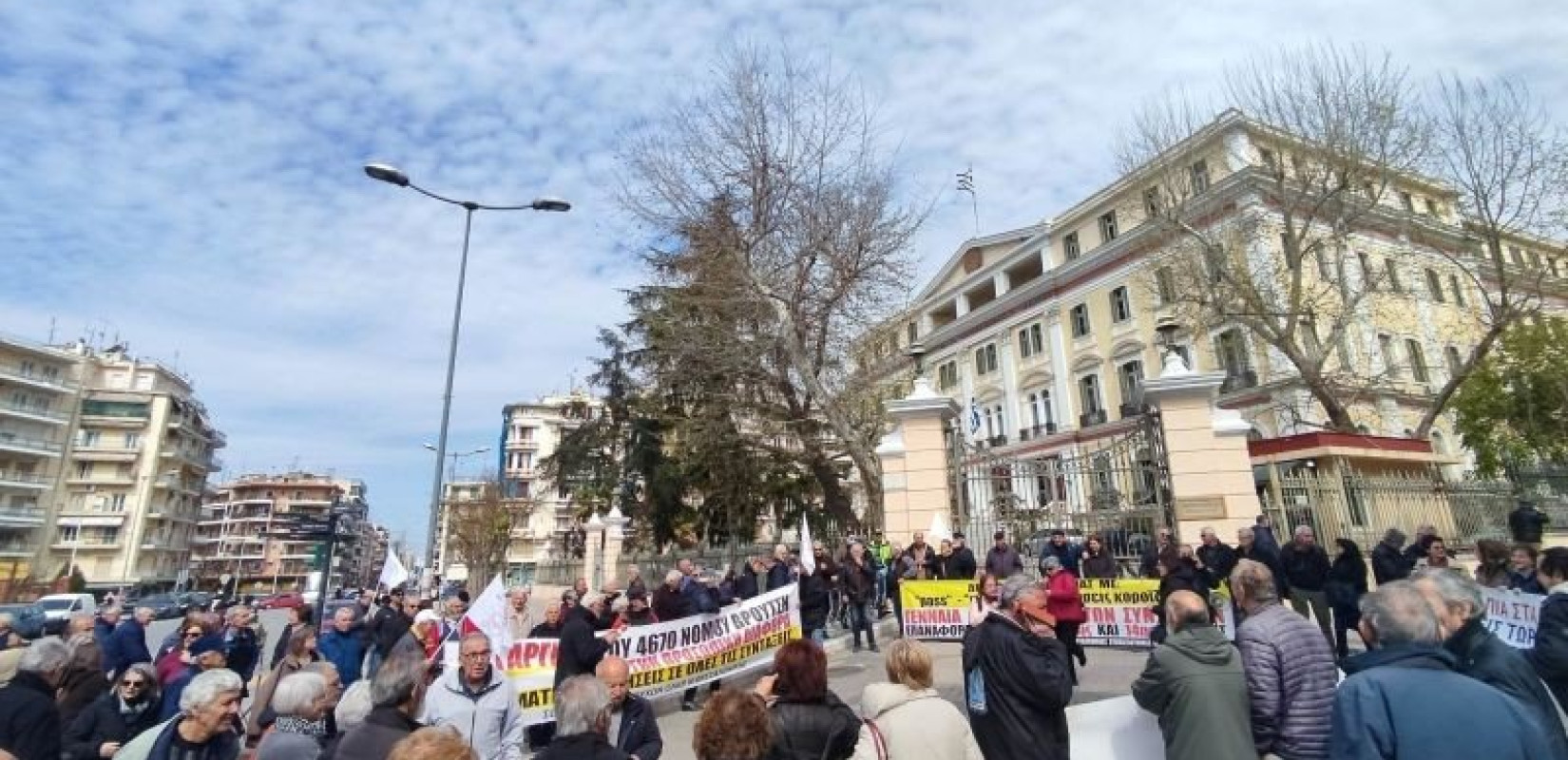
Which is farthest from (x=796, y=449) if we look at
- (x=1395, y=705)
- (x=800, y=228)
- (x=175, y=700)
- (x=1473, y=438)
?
(x=1473, y=438)

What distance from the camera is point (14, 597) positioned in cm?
5288

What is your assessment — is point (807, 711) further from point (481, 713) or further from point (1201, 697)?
point (481, 713)

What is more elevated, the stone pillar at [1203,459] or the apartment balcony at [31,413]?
the apartment balcony at [31,413]

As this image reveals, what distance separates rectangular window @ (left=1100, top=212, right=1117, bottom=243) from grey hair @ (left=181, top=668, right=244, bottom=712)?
40.7m

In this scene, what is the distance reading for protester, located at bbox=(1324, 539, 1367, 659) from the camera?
333 inches

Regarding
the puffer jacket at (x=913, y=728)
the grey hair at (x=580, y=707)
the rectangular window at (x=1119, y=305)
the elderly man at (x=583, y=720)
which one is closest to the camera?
the elderly man at (x=583, y=720)

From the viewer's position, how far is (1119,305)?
125 ft

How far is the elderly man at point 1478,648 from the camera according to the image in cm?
324

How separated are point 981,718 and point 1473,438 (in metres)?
35.8

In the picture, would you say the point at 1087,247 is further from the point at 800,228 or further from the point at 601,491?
the point at 601,491

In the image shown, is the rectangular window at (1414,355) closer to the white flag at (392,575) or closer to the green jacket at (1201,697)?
the green jacket at (1201,697)

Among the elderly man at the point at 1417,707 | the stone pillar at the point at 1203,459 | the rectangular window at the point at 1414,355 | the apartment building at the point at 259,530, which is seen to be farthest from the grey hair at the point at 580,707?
the apartment building at the point at 259,530

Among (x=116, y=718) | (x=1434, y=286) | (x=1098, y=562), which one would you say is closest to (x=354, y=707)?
(x=116, y=718)

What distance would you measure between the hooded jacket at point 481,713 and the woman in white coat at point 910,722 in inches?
103
